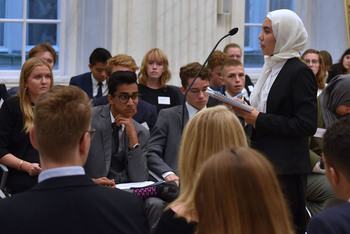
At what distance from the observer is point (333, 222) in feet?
→ 5.90

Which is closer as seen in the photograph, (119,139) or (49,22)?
(119,139)

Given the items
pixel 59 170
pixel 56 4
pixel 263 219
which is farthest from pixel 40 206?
pixel 56 4

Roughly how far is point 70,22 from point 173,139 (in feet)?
10.1

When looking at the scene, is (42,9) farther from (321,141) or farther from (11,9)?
(321,141)

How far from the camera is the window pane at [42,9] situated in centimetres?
678

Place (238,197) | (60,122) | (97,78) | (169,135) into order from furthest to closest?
(97,78) < (169,135) < (60,122) < (238,197)

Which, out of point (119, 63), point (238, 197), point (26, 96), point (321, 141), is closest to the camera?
point (238, 197)

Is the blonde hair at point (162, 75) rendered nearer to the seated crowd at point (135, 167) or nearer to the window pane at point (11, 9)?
the seated crowd at point (135, 167)

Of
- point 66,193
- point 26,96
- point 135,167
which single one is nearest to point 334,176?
point 66,193

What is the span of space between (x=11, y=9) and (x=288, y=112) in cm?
422

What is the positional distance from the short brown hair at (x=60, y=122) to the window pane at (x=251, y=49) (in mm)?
5759

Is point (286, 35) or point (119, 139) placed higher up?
point (286, 35)

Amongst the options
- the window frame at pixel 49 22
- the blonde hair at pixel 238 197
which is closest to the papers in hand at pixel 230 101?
the blonde hair at pixel 238 197

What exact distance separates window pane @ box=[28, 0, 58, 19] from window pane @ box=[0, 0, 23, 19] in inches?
4.1
